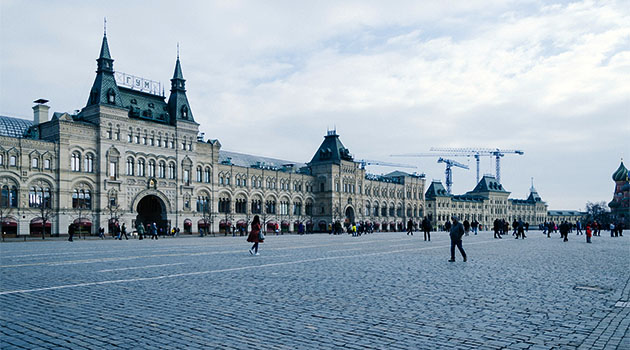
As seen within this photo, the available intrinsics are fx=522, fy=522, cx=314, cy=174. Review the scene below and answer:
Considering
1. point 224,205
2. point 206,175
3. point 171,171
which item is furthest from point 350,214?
point 171,171

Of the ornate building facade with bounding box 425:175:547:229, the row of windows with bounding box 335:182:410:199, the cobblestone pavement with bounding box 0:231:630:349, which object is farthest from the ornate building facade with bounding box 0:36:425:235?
the ornate building facade with bounding box 425:175:547:229

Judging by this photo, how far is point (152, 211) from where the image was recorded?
223ft

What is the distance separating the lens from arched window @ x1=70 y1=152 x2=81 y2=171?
57.4 m

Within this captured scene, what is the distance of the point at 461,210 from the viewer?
146125mm

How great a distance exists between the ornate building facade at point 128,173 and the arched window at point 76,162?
0.11 m

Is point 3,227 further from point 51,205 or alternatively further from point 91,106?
point 91,106

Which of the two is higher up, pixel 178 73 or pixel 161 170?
pixel 178 73

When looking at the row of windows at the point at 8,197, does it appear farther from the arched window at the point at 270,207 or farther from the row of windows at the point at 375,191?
the row of windows at the point at 375,191

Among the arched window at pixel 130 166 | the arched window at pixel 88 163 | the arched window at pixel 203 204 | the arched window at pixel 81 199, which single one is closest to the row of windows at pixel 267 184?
the arched window at pixel 203 204

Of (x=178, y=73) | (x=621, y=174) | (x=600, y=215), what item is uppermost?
(x=178, y=73)

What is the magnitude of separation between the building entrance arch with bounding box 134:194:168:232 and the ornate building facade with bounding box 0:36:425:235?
0.13m

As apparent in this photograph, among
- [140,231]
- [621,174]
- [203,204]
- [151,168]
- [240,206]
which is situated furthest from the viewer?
[621,174]

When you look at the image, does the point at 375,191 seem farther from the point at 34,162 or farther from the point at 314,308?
the point at 314,308

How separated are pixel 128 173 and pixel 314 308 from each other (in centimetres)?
5769
